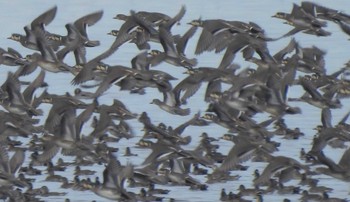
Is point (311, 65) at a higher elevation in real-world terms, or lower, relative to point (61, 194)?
higher

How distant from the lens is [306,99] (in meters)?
26.8

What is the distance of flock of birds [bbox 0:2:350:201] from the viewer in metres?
23.8

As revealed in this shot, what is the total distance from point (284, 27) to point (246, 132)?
22.4 m

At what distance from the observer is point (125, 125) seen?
28531 millimetres

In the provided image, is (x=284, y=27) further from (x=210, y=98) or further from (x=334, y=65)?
(x=210, y=98)

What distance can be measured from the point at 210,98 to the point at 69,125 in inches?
137

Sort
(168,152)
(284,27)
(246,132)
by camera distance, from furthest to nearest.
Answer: (284,27), (246,132), (168,152)

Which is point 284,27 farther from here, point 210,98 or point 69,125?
point 69,125

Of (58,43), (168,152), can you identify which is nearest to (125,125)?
(58,43)

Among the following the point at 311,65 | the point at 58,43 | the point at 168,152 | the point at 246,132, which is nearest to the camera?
the point at 168,152

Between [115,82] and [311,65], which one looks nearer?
[115,82]

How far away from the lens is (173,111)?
2788 centimetres

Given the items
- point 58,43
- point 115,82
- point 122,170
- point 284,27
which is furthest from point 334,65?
point 122,170

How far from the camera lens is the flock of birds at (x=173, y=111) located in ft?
78.2
